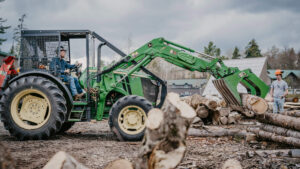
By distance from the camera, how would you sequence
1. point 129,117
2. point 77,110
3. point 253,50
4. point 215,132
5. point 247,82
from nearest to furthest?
point 129,117
point 77,110
point 215,132
point 247,82
point 253,50

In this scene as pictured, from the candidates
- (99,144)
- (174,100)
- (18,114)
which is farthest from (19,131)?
(174,100)

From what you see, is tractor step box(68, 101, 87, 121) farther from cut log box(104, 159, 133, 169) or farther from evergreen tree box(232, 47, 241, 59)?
evergreen tree box(232, 47, 241, 59)

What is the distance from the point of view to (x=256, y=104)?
6566 mm

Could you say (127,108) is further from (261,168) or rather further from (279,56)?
(279,56)

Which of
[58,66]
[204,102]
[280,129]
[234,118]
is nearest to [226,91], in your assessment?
[204,102]

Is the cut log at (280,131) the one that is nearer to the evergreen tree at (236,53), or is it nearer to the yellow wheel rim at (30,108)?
the yellow wheel rim at (30,108)

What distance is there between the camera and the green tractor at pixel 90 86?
5.67 m

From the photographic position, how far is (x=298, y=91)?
39.7 m

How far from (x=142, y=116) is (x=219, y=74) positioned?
268 cm

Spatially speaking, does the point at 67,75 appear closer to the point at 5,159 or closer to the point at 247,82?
the point at 5,159

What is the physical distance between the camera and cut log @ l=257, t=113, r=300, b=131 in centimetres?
482

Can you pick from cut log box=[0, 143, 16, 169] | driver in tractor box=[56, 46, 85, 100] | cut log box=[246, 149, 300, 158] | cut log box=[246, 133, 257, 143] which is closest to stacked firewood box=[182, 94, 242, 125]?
cut log box=[246, 133, 257, 143]

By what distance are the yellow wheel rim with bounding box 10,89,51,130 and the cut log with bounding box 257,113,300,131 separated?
193 inches

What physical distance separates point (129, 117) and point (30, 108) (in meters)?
2.30
